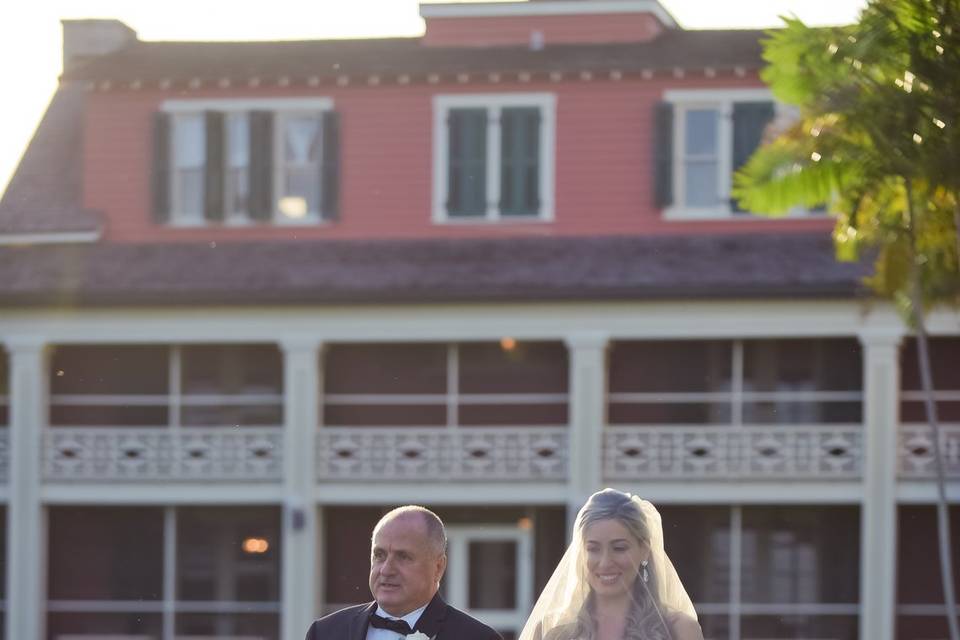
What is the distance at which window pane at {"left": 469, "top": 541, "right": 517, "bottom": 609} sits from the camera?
85.6 ft

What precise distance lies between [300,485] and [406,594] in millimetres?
19108

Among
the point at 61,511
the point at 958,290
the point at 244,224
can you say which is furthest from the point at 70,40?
the point at 958,290

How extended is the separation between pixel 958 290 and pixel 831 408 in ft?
20.2

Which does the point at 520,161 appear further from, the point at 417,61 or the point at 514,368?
the point at 514,368

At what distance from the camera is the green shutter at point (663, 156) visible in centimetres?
2589

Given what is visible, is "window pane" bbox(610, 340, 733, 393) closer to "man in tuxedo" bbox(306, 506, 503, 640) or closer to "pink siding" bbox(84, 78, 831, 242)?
"pink siding" bbox(84, 78, 831, 242)

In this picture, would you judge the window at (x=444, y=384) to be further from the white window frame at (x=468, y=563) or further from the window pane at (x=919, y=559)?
the window pane at (x=919, y=559)

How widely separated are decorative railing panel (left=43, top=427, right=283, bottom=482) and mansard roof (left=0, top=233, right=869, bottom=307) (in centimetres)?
185

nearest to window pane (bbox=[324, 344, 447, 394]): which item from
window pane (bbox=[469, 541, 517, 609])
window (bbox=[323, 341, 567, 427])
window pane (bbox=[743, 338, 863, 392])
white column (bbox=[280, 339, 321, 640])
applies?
window (bbox=[323, 341, 567, 427])

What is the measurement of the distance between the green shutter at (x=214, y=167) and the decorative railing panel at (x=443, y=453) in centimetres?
358

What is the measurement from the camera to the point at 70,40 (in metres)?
28.9

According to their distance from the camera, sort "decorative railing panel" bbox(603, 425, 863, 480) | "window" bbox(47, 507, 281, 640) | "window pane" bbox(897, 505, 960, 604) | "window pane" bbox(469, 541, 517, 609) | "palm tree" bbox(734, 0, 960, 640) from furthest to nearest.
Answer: "window" bbox(47, 507, 281, 640), "window pane" bbox(469, 541, 517, 609), "window pane" bbox(897, 505, 960, 604), "decorative railing panel" bbox(603, 425, 863, 480), "palm tree" bbox(734, 0, 960, 640)

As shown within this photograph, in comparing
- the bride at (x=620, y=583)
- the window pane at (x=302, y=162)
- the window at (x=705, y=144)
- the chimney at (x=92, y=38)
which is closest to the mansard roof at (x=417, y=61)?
the window at (x=705, y=144)

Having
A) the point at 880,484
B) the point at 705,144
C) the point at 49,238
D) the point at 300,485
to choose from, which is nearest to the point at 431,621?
the point at 880,484
